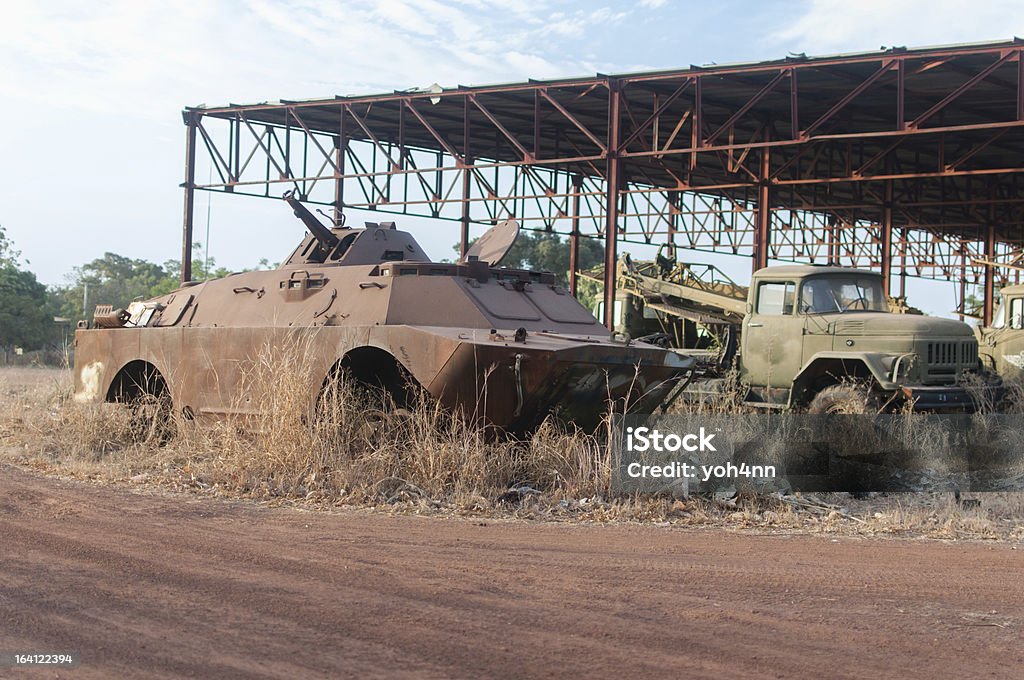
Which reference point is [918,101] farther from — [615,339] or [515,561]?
[515,561]

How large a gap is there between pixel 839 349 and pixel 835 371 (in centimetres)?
32

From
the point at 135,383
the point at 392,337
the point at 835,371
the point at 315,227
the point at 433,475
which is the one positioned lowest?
the point at 433,475

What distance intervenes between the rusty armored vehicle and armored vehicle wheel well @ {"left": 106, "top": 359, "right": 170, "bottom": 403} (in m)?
0.02

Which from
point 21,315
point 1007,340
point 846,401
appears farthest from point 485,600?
point 21,315

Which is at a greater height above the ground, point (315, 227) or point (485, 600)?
point (315, 227)

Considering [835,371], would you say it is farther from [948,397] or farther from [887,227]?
[887,227]

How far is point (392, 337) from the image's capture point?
912cm

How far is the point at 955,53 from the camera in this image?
16.1 metres

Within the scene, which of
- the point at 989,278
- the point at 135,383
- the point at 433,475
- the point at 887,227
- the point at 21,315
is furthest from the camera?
the point at 21,315

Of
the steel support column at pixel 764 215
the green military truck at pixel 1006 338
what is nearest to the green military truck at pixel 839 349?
the green military truck at pixel 1006 338

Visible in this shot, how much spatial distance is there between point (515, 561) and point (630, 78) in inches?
529

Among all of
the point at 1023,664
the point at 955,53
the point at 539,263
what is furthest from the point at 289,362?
the point at 539,263

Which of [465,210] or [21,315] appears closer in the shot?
[465,210]

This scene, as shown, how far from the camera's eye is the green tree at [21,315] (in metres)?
33.8
